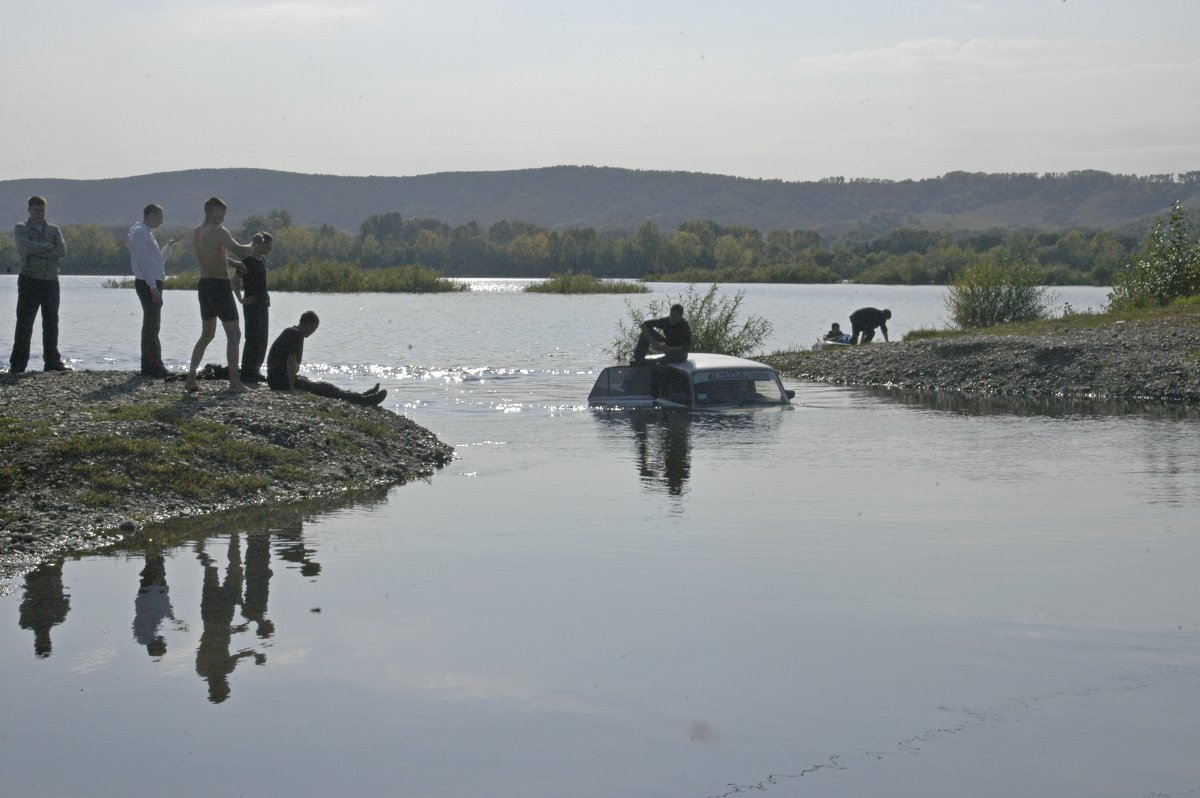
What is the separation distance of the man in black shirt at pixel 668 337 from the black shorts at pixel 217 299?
940 cm

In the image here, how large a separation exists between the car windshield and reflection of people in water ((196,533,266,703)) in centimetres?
1435

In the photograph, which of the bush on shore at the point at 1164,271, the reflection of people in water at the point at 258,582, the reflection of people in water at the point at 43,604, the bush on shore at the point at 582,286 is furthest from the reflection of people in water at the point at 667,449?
the bush on shore at the point at 582,286

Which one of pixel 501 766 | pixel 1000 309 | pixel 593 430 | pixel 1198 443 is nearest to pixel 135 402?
pixel 593 430

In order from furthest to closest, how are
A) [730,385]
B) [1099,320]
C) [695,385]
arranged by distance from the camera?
[1099,320] → [730,385] → [695,385]

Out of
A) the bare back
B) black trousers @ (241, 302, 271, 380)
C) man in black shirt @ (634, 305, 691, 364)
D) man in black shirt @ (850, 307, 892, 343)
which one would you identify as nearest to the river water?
black trousers @ (241, 302, 271, 380)

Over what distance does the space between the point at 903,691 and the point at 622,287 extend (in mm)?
102338

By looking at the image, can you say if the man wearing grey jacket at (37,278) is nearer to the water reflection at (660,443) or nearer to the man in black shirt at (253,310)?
the man in black shirt at (253,310)

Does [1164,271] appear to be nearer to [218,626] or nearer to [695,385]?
[695,385]

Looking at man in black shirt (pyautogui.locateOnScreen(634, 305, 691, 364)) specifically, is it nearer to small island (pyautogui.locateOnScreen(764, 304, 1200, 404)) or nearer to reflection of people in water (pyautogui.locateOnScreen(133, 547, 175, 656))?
small island (pyautogui.locateOnScreen(764, 304, 1200, 404))

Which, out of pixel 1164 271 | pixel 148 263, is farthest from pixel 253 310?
pixel 1164 271

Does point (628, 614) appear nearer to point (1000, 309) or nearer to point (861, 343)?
point (861, 343)

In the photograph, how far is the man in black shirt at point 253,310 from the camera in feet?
63.1

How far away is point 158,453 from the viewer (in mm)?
14648

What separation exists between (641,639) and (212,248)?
408 inches
